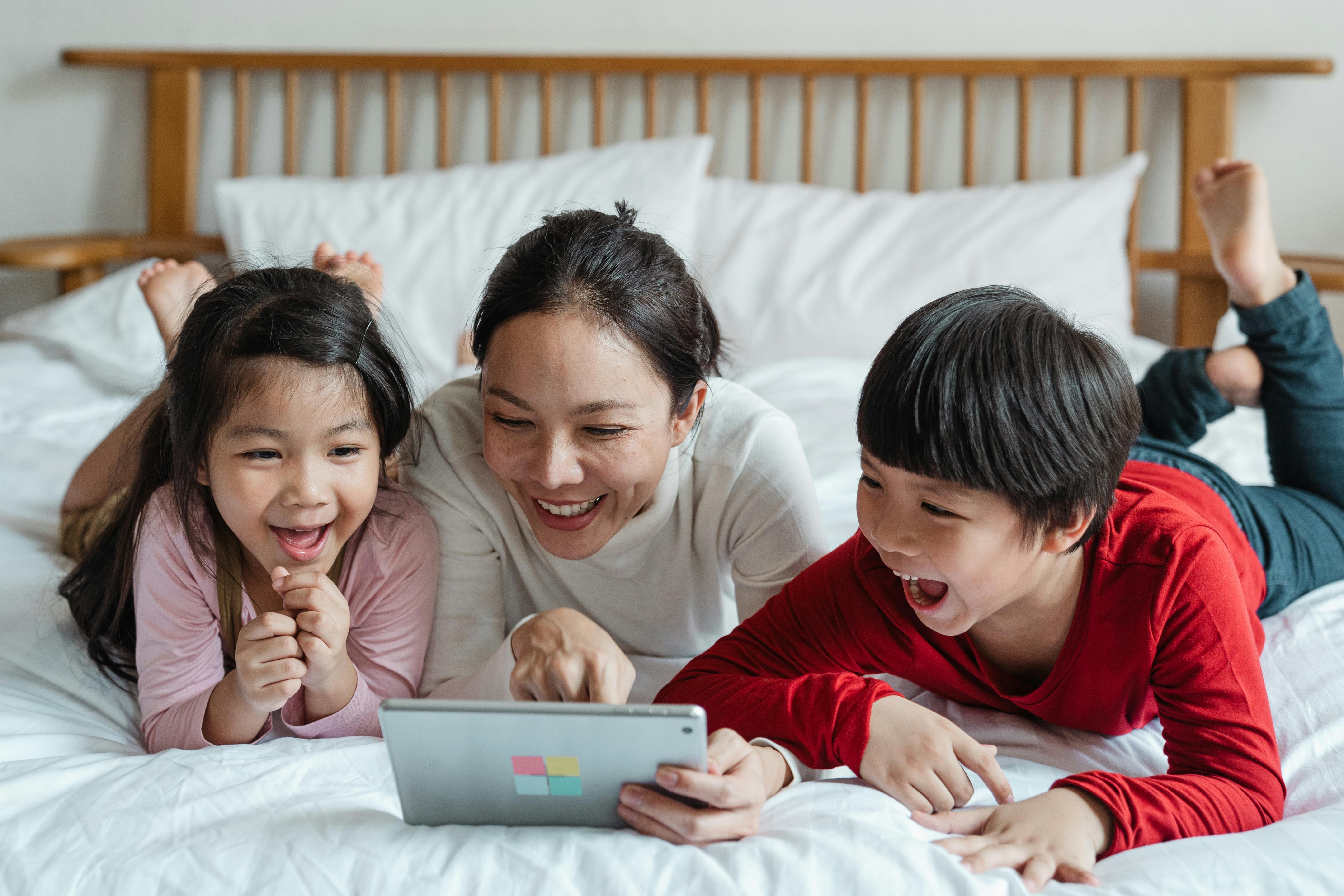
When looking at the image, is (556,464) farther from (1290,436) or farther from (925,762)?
(1290,436)

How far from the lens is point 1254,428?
4.99 ft

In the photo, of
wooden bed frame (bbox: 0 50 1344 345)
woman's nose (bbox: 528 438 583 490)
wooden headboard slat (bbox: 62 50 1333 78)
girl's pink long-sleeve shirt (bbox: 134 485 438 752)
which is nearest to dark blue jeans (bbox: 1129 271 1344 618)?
woman's nose (bbox: 528 438 583 490)

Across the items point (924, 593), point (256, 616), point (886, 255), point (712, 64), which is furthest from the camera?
point (712, 64)

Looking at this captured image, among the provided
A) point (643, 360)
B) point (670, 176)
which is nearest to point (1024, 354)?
point (643, 360)

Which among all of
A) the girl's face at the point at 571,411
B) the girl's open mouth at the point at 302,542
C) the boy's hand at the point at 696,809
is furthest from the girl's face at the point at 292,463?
the boy's hand at the point at 696,809

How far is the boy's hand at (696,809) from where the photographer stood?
574 millimetres

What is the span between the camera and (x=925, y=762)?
0.67 meters

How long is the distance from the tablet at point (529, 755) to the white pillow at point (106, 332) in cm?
125

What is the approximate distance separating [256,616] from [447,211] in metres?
1.15

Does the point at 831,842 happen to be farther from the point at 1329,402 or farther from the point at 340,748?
the point at 1329,402

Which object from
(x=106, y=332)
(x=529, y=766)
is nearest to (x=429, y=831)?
(x=529, y=766)

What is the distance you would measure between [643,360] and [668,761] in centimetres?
33

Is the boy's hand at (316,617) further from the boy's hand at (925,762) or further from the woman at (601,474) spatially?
the boy's hand at (925,762)

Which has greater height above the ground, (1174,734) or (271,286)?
(271,286)
